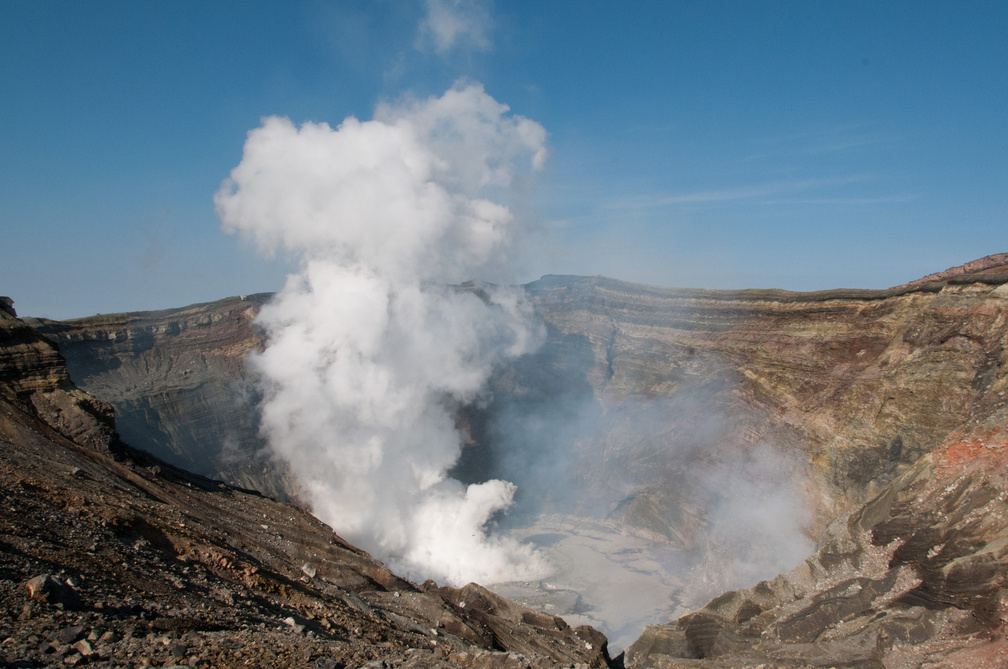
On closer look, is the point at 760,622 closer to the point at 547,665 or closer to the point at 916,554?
the point at 916,554

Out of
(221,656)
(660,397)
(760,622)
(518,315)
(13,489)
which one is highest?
(518,315)

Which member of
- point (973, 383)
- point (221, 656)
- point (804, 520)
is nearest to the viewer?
point (221, 656)

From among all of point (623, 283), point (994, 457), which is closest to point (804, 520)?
point (994, 457)

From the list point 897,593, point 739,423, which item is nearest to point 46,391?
point 897,593

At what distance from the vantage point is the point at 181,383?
30281mm

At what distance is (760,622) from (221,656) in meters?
13.1

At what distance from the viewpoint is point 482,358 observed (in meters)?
36.2

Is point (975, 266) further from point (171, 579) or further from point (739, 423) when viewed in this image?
point (171, 579)

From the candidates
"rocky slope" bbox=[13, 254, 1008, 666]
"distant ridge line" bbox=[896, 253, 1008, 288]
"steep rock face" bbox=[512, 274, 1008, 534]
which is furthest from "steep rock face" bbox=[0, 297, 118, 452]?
"distant ridge line" bbox=[896, 253, 1008, 288]

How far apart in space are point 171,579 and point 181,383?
24.2 metres

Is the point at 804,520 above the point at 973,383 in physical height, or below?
below

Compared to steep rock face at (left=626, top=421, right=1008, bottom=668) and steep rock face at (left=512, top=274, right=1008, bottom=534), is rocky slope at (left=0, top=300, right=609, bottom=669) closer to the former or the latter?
steep rock face at (left=626, top=421, right=1008, bottom=668)

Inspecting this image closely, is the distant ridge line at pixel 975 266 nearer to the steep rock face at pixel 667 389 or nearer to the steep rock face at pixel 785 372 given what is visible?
the steep rock face at pixel 667 389

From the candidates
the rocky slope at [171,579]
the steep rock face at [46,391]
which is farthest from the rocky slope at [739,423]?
the steep rock face at [46,391]
